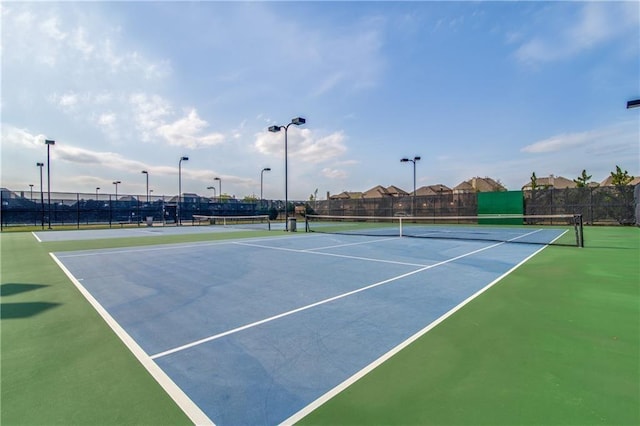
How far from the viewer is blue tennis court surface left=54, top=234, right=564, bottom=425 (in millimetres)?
2492

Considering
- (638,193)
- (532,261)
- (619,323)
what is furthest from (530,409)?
(638,193)

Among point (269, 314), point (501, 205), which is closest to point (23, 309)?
point (269, 314)

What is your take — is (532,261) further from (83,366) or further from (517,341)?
(83,366)

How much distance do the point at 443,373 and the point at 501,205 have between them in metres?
28.7

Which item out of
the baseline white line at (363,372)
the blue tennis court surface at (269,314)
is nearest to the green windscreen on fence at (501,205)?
the blue tennis court surface at (269,314)

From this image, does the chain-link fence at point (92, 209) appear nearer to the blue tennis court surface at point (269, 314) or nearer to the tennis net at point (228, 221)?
the tennis net at point (228, 221)

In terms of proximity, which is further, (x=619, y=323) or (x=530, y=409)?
(x=619, y=323)

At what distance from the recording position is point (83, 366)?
281cm

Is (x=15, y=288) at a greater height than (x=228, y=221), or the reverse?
(x=228, y=221)

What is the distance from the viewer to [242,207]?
39.0m

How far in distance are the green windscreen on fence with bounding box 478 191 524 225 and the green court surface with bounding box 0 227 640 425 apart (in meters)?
24.7

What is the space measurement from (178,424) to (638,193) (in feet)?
91.7

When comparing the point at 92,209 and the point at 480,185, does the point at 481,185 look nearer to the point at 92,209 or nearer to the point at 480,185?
the point at 480,185

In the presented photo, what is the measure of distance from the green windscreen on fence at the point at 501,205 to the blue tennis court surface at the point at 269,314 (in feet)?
67.3
